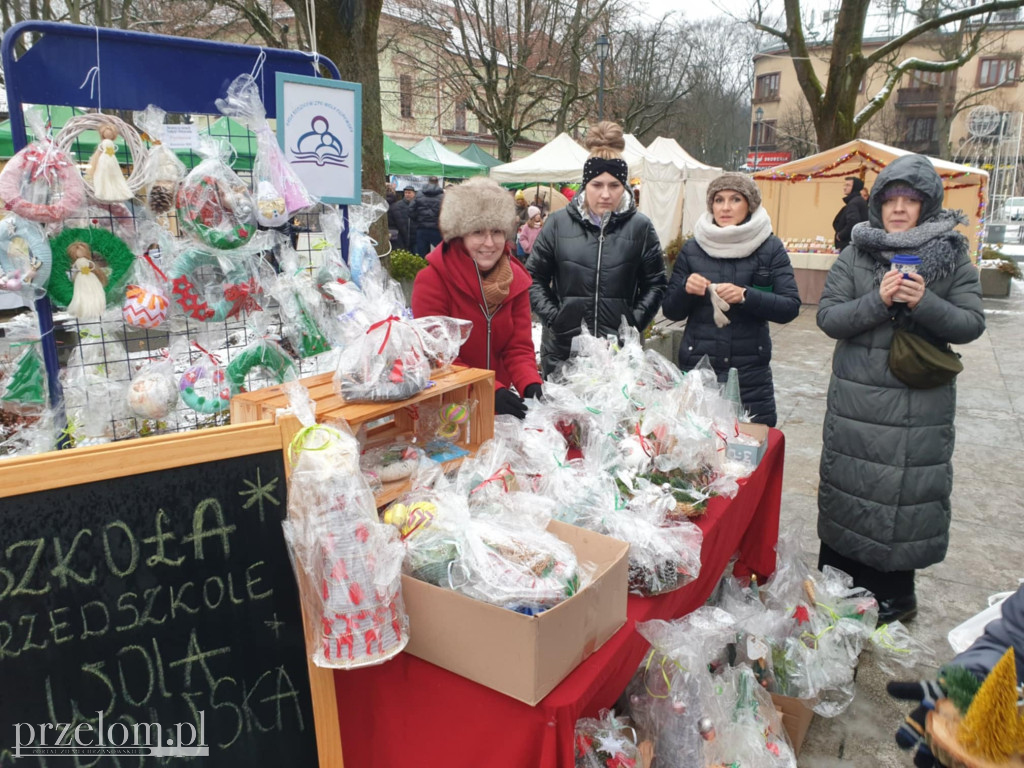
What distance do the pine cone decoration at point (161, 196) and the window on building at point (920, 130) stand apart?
185ft

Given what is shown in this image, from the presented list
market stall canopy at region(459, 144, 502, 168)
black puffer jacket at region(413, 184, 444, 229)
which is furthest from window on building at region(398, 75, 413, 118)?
black puffer jacket at region(413, 184, 444, 229)

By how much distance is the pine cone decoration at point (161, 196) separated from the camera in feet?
5.71

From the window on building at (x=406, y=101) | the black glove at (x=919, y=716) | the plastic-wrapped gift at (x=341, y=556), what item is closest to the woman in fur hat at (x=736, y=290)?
the black glove at (x=919, y=716)

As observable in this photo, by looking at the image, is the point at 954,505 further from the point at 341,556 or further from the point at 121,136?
the point at 121,136

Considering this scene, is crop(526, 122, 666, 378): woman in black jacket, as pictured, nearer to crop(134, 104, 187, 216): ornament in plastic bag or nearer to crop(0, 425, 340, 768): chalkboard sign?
crop(134, 104, 187, 216): ornament in plastic bag

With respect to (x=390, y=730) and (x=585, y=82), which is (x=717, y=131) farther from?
(x=390, y=730)

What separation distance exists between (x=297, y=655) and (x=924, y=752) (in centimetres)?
121

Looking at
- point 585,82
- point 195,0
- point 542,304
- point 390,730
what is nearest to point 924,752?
point 390,730

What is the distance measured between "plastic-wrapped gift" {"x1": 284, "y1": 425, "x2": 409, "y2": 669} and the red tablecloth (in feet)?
0.64

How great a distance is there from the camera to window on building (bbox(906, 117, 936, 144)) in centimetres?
4784

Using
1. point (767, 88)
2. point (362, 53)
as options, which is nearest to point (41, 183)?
point (362, 53)

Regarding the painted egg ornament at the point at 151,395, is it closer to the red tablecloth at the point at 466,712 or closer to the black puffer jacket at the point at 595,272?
the red tablecloth at the point at 466,712

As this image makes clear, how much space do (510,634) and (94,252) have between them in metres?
1.37

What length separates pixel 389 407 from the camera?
167cm
